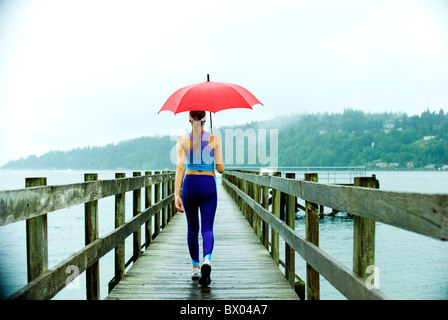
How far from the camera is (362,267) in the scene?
2.47 meters

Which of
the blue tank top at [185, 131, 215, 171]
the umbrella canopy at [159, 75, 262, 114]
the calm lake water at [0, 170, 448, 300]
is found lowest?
the calm lake water at [0, 170, 448, 300]

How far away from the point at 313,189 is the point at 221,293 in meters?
1.64

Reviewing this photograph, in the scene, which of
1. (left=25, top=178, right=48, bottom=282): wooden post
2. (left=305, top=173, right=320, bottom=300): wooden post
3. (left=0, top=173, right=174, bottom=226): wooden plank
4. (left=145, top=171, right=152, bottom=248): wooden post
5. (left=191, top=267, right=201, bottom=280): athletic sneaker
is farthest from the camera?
(left=145, top=171, right=152, bottom=248): wooden post

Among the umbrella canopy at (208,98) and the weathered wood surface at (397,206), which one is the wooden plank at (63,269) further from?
the weathered wood surface at (397,206)

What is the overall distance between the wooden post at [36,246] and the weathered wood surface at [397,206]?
187 centimetres

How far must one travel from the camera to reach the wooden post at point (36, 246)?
8.52 ft

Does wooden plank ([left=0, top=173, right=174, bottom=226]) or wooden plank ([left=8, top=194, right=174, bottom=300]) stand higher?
wooden plank ([left=0, top=173, right=174, bottom=226])

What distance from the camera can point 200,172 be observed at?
4438mm

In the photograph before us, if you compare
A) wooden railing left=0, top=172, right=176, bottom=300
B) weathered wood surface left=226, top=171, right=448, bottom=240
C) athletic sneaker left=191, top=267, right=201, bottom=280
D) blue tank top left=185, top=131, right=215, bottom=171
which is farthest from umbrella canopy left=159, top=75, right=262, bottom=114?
weathered wood surface left=226, top=171, right=448, bottom=240

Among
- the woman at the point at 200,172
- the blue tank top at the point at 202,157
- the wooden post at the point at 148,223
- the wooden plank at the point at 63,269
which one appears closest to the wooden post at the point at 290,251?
the woman at the point at 200,172

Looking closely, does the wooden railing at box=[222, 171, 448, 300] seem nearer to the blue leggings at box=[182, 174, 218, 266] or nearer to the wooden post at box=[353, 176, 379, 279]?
the wooden post at box=[353, 176, 379, 279]

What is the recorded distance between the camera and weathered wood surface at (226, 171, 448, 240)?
166 cm

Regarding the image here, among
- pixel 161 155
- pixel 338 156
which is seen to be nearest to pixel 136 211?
pixel 161 155
